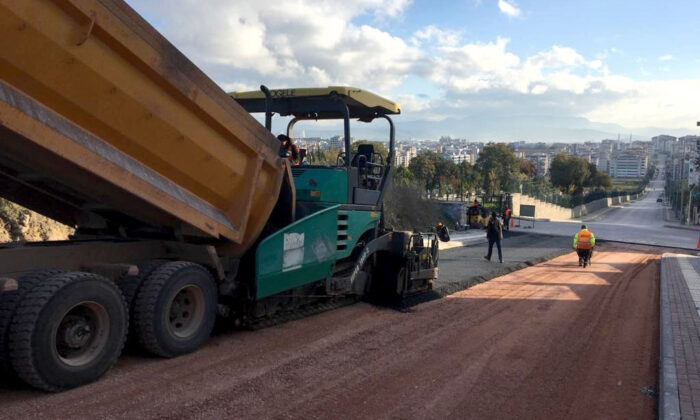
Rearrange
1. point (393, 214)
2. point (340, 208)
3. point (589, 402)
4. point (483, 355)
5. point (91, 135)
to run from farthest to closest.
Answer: point (393, 214) < point (340, 208) < point (483, 355) < point (589, 402) < point (91, 135)

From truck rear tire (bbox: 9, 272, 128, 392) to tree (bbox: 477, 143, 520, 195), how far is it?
162ft

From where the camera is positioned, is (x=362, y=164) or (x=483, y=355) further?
(x=362, y=164)

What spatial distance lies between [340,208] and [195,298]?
2.22 m

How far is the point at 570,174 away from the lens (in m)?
74.8

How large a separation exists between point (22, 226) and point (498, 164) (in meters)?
52.6

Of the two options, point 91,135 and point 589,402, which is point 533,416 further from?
point 91,135

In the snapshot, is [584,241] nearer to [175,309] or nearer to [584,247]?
[584,247]

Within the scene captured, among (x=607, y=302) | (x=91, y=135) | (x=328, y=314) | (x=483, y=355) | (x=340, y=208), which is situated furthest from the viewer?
(x=607, y=302)

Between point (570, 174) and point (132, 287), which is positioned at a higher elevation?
point (570, 174)

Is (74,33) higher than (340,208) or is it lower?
higher

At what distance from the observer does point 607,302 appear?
30.9ft

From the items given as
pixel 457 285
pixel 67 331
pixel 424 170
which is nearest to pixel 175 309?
pixel 67 331

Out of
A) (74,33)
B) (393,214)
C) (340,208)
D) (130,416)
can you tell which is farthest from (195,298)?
(393,214)

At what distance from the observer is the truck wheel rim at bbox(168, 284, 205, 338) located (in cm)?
524
